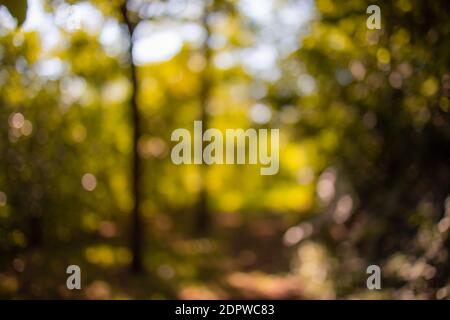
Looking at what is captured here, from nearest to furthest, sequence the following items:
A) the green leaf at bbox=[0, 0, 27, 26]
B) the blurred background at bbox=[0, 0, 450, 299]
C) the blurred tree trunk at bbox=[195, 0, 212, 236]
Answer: the green leaf at bbox=[0, 0, 27, 26], the blurred background at bbox=[0, 0, 450, 299], the blurred tree trunk at bbox=[195, 0, 212, 236]

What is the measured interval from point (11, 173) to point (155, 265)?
11.9 feet

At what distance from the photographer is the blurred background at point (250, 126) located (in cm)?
707

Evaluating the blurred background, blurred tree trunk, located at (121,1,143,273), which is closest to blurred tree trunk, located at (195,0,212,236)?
the blurred background

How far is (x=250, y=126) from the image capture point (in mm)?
14008

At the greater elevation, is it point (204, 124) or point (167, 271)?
point (204, 124)

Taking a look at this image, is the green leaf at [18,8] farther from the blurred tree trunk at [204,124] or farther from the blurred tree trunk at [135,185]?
the blurred tree trunk at [204,124]

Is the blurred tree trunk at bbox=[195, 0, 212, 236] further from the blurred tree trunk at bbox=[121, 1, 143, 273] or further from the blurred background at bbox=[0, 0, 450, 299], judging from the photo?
the blurred tree trunk at bbox=[121, 1, 143, 273]

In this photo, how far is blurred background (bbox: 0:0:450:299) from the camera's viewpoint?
23.2ft

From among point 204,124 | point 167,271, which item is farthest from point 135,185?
point 204,124

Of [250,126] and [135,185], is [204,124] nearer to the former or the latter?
[250,126]

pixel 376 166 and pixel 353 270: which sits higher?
pixel 376 166

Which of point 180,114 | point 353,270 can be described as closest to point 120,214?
point 180,114

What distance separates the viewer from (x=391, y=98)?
26.8ft

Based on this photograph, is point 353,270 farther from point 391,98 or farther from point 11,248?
point 11,248
